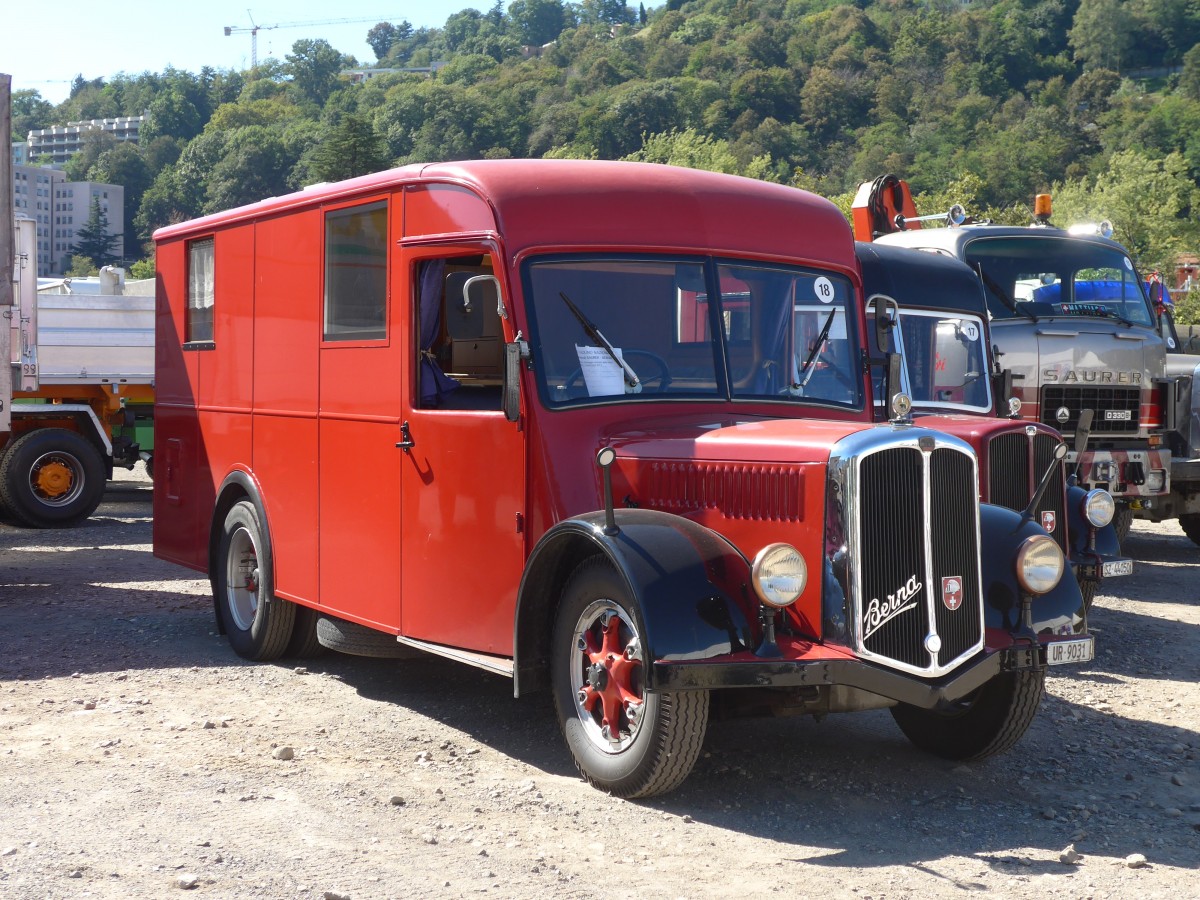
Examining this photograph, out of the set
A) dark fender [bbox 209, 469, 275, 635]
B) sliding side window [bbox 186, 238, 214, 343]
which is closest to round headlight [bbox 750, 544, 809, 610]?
dark fender [bbox 209, 469, 275, 635]

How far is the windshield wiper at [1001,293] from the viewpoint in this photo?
1241 cm

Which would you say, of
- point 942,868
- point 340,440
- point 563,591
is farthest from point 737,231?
point 942,868

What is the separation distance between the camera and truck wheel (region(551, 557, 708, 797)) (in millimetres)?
5316

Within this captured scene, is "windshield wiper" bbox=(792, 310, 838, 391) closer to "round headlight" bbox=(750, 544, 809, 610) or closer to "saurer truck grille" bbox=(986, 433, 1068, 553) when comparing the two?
"round headlight" bbox=(750, 544, 809, 610)

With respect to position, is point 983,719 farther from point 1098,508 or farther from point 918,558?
point 1098,508

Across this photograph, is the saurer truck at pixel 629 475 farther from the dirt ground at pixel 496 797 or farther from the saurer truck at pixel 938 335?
the saurer truck at pixel 938 335

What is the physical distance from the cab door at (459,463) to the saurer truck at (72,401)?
27.9 ft

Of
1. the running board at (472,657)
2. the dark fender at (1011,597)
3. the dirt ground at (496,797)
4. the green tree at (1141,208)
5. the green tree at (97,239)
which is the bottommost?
the dirt ground at (496,797)

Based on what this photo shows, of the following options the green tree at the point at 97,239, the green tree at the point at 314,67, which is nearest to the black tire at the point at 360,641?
the green tree at the point at 97,239

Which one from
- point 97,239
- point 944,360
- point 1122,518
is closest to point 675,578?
point 944,360

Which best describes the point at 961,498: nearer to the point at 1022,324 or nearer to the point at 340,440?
the point at 340,440

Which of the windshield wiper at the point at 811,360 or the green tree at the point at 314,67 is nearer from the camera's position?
the windshield wiper at the point at 811,360

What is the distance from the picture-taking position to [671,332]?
623cm

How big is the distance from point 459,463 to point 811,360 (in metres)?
1.63
